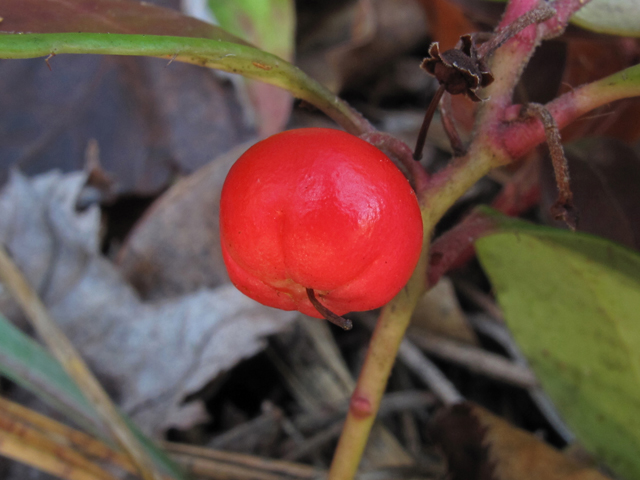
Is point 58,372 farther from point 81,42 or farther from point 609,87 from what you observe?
point 609,87

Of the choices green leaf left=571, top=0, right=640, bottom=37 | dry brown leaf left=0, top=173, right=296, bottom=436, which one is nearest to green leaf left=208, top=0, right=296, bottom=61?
dry brown leaf left=0, top=173, right=296, bottom=436

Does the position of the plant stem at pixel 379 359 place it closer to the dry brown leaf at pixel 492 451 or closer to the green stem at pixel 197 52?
the green stem at pixel 197 52

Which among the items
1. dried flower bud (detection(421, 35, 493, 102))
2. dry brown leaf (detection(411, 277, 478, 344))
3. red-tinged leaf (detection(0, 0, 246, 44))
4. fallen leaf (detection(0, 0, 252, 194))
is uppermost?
red-tinged leaf (detection(0, 0, 246, 44))

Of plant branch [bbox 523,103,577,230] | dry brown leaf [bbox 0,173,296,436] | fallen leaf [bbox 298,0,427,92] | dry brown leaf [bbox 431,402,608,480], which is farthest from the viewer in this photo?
fallen leaf [bbox 298,0,427,92]

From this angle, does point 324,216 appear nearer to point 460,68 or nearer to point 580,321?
point 460,68

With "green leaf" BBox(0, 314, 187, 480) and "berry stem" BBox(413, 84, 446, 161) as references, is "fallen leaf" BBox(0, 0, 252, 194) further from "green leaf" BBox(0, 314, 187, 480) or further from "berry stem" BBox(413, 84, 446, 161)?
"berry stem" BBox(413, 84, 446, 161)

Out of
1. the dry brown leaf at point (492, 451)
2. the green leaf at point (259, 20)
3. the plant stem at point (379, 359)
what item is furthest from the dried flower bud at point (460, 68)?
the green leaf at point (259, 20)
